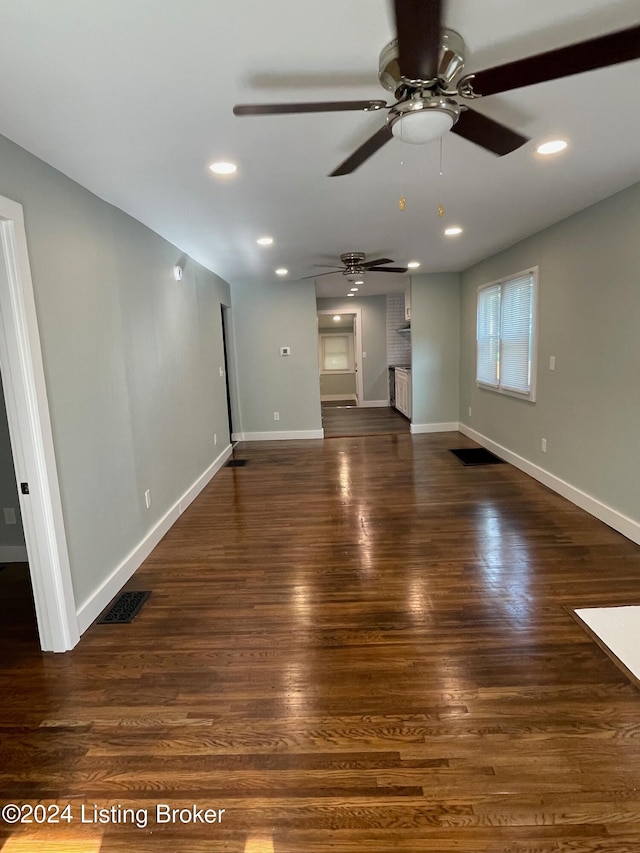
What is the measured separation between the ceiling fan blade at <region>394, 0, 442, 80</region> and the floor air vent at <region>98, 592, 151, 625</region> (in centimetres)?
283

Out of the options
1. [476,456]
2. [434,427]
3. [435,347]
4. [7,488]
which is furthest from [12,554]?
[435,347]

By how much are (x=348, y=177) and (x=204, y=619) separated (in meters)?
2.69

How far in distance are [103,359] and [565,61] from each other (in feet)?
8.55

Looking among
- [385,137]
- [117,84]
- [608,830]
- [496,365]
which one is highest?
[117,84]

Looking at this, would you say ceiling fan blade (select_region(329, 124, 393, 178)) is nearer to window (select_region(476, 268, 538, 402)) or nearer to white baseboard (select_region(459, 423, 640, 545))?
white baseboard (select_region(459, 423, 640, 545))

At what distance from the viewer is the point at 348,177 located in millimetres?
2701

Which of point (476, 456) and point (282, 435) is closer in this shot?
point (476, 456)

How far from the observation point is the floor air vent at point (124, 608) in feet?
8.43

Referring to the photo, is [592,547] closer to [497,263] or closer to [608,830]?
[608,830]

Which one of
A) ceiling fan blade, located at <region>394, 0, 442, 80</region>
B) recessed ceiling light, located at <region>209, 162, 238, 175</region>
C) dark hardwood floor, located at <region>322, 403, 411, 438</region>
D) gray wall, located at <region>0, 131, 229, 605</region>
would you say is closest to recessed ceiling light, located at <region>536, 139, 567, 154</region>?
ceiling fan blade, located at <region>394, 0, 442, 80</region>

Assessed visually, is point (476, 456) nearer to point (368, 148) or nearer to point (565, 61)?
point (368, 148)

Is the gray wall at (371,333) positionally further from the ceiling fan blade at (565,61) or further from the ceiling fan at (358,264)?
the ceiling fan blade at (565,61)

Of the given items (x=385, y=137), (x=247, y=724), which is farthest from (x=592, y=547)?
(x=385, y=137)

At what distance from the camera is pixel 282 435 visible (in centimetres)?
727
